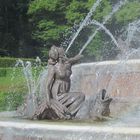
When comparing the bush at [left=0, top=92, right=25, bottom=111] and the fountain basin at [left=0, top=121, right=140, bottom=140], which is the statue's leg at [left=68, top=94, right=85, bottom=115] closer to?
the fountain basin at [left=0, top=121, right=140, bottom=140]

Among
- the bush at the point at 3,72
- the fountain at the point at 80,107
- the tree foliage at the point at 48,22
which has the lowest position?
the fountain at the point at 80,107

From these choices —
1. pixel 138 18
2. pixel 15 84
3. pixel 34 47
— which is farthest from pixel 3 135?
pixel 34 47

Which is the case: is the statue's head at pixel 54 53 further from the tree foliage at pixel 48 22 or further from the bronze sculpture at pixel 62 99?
the tree foliage at pixel 48 22

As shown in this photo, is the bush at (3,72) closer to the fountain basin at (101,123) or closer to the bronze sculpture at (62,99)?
the fountain basin at (101,123)

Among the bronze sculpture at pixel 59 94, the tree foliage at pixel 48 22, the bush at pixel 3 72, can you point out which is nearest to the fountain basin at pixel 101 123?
the bronze sculpture at pixel 59 94

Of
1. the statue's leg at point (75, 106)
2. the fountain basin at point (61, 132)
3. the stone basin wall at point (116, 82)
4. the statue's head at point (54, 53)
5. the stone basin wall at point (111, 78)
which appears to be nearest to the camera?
the fountain basin at point (61, 132)

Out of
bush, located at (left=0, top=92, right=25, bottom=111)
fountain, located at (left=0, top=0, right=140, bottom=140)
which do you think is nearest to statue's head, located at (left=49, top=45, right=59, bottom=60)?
fountain, located at (left=0, top=0, right=140, bottom=140)

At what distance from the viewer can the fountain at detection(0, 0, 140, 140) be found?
317 inches

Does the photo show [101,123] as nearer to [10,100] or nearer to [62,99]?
[62,99]

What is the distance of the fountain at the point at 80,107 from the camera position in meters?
8.06

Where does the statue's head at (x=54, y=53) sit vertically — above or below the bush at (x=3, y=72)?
below

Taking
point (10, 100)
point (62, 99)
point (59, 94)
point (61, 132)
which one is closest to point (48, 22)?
point (10, 100)

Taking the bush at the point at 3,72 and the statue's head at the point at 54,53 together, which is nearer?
the statue's head at the point at 54,53

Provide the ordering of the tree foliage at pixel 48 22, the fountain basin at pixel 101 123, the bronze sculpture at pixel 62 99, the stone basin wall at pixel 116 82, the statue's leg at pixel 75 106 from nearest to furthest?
the fountain basin at pixel 101 123
the bronze sculpture at pixel 62 99
the statue's leg at pixel 75 106
the stone basin wall at pixel 116 82
the tree foliage at pixel 48 22
